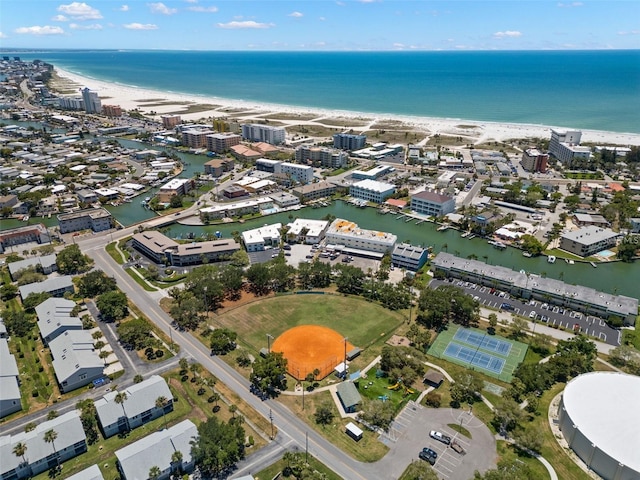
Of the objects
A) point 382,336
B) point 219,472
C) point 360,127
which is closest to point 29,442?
point 219,472

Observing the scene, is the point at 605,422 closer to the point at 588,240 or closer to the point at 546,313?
the point at 546,313

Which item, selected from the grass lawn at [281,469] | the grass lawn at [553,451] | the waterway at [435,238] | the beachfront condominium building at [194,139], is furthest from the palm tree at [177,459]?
the beachfront condominium building at [194,139]

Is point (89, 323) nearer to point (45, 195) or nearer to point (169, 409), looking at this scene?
point (169, 409)

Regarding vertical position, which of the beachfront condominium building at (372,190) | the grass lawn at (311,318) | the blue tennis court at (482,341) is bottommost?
the blue tennis court at (482,341)

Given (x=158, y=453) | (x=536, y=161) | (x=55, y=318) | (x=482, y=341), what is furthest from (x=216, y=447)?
(x=536, y=161)

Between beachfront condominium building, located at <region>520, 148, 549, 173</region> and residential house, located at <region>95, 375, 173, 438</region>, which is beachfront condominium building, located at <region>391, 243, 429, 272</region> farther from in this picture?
beachfront condominium building, located at <region>520, 148, 549, 173</region>

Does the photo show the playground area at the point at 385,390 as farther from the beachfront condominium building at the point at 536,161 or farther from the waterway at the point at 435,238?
the beachfront condominium building at the point at 536,161
